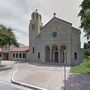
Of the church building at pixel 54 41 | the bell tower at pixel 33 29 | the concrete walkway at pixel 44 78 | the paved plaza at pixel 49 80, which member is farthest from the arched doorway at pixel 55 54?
the paved plaza at pixel 49 80

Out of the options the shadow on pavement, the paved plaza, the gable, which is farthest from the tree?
the gable

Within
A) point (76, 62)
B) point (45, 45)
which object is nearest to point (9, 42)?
point (45, 45)

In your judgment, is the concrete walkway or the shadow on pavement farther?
the concrete walkway

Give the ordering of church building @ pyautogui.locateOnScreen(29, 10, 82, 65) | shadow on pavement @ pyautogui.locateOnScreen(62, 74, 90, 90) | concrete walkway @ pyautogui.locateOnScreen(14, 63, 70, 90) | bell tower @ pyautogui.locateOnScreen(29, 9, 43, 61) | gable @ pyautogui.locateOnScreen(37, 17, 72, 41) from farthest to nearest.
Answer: bell tower @ pyautogui.locateOnScreen(29, 9, 43, 61), gable @ pyautogui.locateOnScreen(37, 17, 72, 41), church building @ pyautogui.locateOnScreen(29, 10, 82, 65), concrete walkway @ pyautogui.locateOnScreen(14, 63, 70, 90), shadow on pavement @ pyautogui.locateOnScreen(62, 74, 90, 90)

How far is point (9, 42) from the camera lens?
96.2 feet

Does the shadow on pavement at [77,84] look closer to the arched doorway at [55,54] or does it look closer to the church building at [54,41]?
the church building at [54,41]

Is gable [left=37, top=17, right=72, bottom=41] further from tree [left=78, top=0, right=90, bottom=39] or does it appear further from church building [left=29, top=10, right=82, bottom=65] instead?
tree [left=78, top=0, right=90, bottom=39]

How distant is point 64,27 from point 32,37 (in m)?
9.42

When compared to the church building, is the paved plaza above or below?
below

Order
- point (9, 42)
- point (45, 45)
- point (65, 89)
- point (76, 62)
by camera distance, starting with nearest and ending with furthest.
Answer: point (65, 89) → point (9, 42) → point (76, 62) → point (45, 45)

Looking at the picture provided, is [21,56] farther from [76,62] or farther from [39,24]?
[76,62]

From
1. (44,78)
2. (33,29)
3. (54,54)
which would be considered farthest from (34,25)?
(44,78)

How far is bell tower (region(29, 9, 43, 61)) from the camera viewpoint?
38.3 metres

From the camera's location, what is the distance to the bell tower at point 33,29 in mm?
38278
